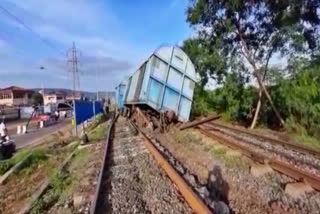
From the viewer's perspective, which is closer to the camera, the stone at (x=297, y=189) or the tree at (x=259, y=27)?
the stone at (x=297, y=189)

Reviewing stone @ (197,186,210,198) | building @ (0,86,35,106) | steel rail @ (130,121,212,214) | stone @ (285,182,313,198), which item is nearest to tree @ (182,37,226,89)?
steel rail @ (130,121,212,214)

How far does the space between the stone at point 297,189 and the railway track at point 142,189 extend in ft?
5.06

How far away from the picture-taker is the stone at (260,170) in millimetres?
7263

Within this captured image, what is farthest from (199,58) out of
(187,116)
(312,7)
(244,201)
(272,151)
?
(244,201)

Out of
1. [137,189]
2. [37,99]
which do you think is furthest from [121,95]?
[37,99]

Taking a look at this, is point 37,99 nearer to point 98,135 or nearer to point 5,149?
point 98,135

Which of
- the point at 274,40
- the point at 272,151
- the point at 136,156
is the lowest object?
the point at 136,156

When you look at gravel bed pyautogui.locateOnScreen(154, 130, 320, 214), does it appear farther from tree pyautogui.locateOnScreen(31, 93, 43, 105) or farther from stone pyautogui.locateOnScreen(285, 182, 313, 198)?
tree pyautogui.locateOnScreen(31, 93, 43, 105)

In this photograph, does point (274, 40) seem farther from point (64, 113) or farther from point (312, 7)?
point (64, 113)

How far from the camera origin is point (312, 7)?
53.6 ft

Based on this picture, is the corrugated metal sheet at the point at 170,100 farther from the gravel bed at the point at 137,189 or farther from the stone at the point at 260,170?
the stone at the point at 260,170

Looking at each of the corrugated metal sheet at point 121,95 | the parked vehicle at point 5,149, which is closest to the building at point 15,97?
the corrugated metal sheet at point 121,95

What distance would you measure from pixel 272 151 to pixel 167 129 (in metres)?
6.56

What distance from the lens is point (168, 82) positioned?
15.9 meters
